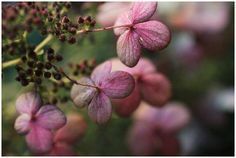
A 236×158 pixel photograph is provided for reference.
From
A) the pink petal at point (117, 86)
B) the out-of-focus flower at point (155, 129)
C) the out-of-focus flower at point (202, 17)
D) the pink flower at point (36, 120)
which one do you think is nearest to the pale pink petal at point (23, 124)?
the pink flower at point (36, 120)

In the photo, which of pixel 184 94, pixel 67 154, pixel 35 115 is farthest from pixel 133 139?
pixel 35 115

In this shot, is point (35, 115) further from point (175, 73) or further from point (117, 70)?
point (175, 73)

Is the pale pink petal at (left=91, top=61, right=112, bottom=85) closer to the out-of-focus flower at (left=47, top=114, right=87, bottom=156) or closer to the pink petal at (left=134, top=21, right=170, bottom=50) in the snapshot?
the pink petal at (left=134, top=21, right=170, bottom=50)

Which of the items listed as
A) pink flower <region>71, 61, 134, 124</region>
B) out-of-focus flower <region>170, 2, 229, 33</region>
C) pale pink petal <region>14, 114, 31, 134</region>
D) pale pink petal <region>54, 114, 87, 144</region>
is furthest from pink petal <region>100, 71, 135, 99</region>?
out-of-focus flower <region>170, 2, 229, 33</region>

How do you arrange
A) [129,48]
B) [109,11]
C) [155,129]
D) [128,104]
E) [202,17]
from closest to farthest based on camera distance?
[129,48]
[128,104]
[109,11]
[155,129]
[202,17]

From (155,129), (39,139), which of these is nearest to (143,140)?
(155,129)

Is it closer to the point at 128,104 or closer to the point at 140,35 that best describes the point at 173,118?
the point at 128,104

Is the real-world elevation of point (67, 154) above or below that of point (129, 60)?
below
